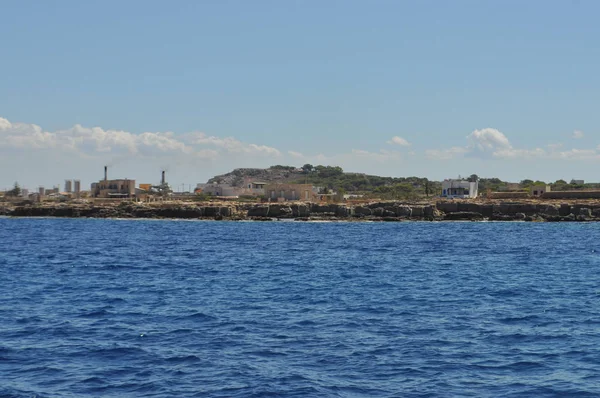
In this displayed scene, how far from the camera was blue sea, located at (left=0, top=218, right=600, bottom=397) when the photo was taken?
1867 centimetres

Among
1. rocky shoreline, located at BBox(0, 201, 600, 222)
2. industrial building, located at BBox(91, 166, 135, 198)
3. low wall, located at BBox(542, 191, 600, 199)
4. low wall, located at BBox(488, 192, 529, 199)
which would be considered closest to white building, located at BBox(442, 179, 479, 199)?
low wall, located at BBox(488, 192, 529, 199)

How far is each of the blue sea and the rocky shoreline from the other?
77797 mm

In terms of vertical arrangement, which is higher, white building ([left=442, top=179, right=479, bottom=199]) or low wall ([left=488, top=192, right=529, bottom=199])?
white building ([left=442, top=179, right=479, bottom=199])

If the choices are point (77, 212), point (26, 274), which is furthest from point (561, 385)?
point (77, 212)

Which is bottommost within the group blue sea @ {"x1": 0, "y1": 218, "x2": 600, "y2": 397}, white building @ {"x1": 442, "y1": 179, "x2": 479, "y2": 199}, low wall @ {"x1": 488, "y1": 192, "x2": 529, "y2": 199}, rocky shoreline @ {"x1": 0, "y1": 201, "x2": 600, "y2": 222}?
blue sea @ {"x1": 0, "y1": 218, "x2": 600, "y2": 397}

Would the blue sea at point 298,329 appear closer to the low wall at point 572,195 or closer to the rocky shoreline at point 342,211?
the rocky shoreline at point 342,211

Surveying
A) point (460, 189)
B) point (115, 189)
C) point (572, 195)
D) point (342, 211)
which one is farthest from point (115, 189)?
point (572, 195)

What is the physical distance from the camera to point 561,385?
18.6 m

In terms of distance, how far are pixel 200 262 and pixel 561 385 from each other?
35748mm

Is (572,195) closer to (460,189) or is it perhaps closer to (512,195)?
(512,195)

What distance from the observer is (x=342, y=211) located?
5320 inches

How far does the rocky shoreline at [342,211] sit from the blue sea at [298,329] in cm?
7780

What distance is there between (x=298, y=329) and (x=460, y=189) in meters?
144

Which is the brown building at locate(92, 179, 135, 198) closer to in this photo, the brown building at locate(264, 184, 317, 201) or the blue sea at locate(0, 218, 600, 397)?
the brown building at locate(264, 184, 317, 201)
